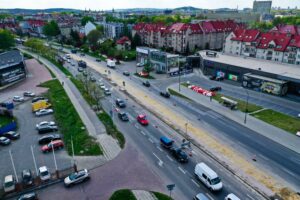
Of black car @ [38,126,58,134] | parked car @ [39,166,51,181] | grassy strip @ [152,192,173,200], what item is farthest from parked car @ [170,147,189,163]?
black car @ [38,126,58,134]

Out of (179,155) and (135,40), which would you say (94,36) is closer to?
(135,40)

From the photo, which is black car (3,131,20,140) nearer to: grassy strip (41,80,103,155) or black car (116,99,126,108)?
grassy strip (41,80,103,155)

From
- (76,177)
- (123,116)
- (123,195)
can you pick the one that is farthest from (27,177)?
(123,116)

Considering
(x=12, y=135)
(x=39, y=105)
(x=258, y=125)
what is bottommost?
(x=258, y=125)

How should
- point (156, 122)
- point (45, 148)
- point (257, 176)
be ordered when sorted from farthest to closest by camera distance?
point (156, 122)
point (45, 148)
point (257, 176)

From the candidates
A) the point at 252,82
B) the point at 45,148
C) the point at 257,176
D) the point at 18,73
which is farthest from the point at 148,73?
the point at 257,176

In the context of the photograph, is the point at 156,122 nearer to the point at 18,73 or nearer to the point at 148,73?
the point at 148,73

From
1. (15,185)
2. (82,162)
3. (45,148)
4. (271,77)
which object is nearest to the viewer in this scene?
(15,185)
